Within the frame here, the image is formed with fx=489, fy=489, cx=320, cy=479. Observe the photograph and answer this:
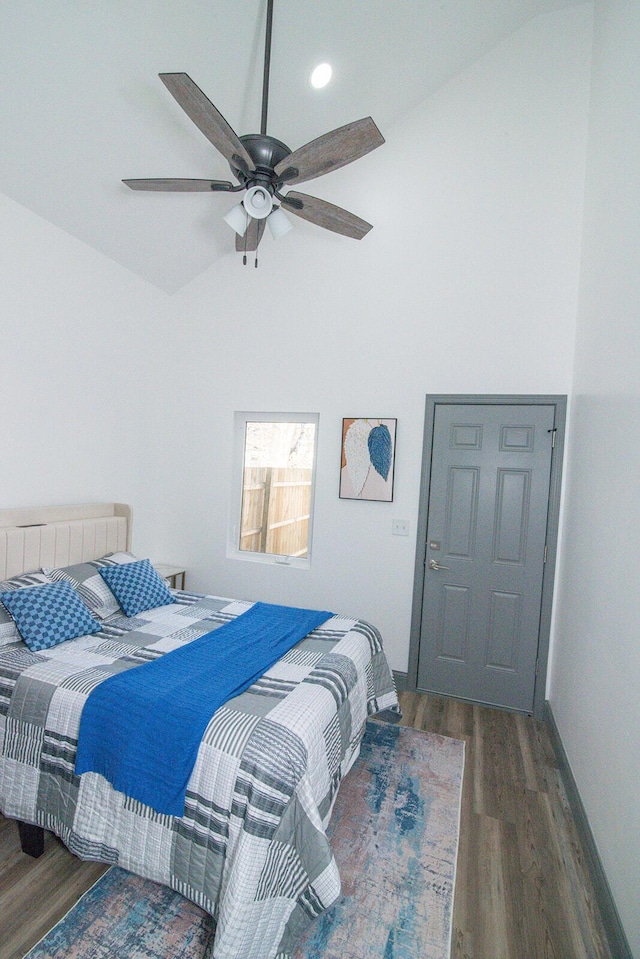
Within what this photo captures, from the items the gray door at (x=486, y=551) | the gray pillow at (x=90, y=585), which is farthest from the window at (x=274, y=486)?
the gray pillow at (x=90, y=585)

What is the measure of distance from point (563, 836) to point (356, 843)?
944 millimetres

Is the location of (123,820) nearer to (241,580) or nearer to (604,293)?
(241,580)

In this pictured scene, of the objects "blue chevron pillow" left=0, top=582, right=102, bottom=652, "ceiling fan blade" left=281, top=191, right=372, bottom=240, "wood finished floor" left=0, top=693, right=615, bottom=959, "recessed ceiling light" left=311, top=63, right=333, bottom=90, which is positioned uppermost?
"recessed ceiling light" left=311, top=63, right=333, bottom=90

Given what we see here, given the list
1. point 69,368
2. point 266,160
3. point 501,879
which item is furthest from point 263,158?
point 501,879

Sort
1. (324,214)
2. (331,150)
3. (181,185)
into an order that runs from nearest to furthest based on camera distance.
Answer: (331,150), (181,185), (324,214)

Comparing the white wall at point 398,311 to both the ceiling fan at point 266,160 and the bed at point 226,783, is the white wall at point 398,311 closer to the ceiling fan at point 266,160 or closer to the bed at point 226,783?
the ceiling fan at point 266,160

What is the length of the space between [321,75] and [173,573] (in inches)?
139

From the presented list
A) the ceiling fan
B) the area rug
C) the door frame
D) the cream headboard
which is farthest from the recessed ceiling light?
the area rug

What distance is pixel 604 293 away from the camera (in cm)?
246

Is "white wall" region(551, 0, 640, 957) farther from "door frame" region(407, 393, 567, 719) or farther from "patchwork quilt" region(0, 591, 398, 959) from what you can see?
"patchwork quilt" region(0, 591, 398, 959)

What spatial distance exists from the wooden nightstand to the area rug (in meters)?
2.15

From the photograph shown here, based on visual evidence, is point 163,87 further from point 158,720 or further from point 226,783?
point 226,783

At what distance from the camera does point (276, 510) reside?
159 inches

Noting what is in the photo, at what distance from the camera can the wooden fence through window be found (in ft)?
12.9
